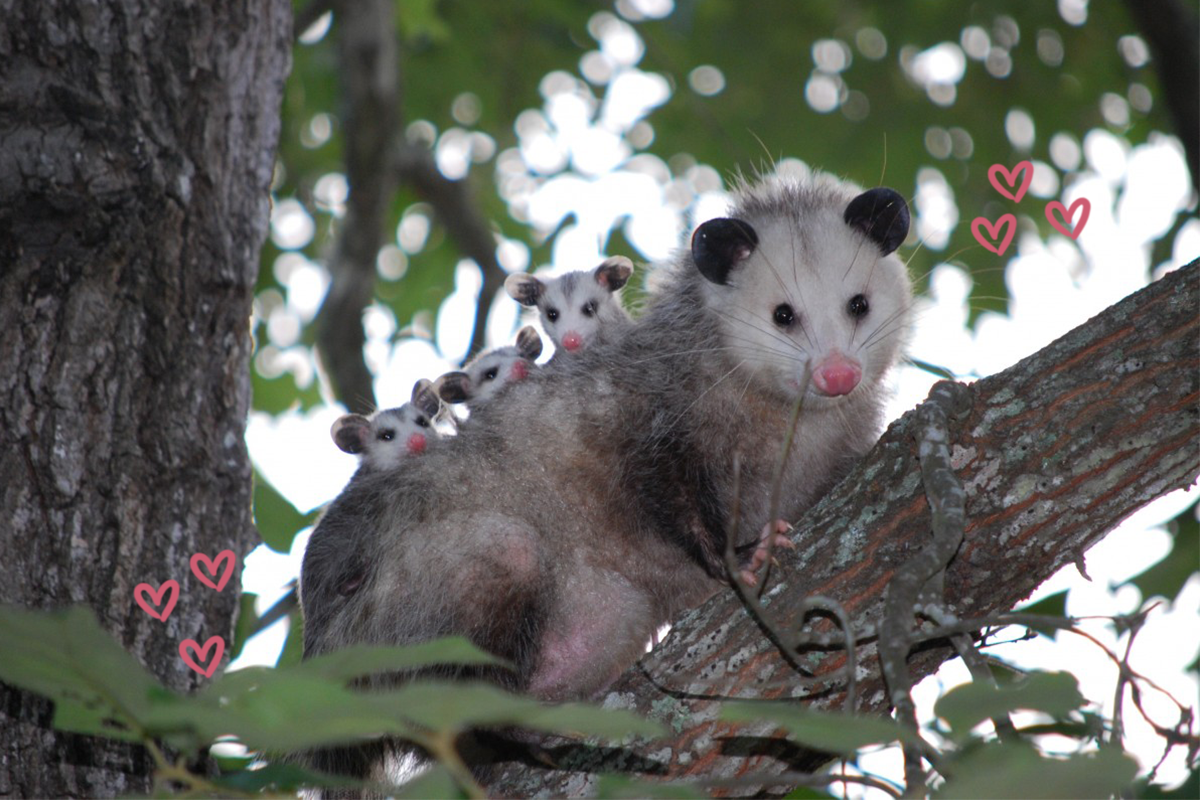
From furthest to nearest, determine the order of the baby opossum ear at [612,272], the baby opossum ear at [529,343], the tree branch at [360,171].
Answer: the tree branch at [360,171] → the baby opossum ear at [612,272] → the baby opossum ear at [529,343]

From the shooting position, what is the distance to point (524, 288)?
329cm

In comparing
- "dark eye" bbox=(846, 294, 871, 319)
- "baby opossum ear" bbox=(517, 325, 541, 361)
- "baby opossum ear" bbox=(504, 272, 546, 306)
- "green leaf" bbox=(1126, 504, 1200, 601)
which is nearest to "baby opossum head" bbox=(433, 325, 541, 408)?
"baby opossum ear" bbox=(517, 325, 541, 361)

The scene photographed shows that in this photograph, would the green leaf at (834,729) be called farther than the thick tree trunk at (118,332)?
No

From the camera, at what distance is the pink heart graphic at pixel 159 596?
1.88m

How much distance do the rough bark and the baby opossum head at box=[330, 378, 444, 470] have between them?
3.94 ft

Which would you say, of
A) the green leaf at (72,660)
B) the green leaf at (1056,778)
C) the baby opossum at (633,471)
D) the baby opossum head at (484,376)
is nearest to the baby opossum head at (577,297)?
the baby opossum head at (484,376)

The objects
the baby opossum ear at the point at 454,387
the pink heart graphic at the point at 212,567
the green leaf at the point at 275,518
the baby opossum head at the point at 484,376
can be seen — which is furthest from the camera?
the baby opossum ear at the point at 454,387

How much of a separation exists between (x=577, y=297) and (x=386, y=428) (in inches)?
26.2

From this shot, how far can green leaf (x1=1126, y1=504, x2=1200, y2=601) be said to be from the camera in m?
2.33

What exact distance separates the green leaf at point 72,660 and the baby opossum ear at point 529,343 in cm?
217

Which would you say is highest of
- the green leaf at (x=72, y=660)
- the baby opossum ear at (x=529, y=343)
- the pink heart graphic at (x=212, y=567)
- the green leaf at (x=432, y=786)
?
the baby opossum ear at (x=529, y=343)

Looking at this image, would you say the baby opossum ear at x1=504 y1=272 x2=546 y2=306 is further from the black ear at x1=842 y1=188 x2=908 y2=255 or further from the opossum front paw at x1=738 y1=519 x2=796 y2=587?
the opossum front paw at x1=738 y1=519 x2=796 y2=587

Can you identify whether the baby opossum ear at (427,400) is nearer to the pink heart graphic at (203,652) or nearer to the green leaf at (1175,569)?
the pink heart graphic at (203,652)

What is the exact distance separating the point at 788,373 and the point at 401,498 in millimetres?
771
